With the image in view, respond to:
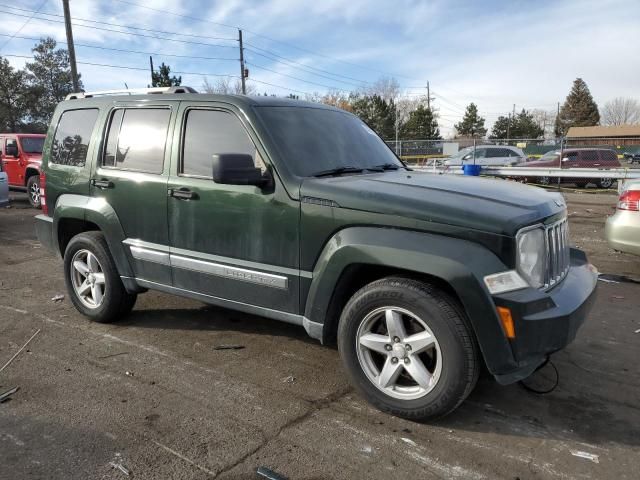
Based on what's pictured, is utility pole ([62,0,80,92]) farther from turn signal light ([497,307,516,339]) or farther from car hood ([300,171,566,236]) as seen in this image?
turn signal light ([497,307,516,339])

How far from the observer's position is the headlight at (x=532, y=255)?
9.41ft

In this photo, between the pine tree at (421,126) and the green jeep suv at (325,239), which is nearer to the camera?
the green jeep suv at (325,239)

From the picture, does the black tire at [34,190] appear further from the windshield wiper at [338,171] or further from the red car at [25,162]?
the windshield wiper at [338,171]

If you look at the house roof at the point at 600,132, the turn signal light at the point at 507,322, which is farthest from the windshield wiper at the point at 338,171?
the house roof at the point at 600,132

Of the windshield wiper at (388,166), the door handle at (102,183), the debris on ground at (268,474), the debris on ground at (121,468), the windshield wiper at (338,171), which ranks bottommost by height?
the debris on ground at (268,474)

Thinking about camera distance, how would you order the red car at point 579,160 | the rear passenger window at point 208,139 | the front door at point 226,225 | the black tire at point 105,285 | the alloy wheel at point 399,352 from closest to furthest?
the alloy wheel at point 399,352, the front door at point 226,225, the rear passenger window at point 208,139, the black tire at point 105,285, the red car at point 579,160

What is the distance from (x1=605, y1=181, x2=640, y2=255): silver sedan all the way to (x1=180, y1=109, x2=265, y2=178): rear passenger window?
4676mm

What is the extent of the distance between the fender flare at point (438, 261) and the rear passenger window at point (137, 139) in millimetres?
1840

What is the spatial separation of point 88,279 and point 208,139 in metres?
1.94

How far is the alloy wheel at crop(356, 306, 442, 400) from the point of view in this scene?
304 cm

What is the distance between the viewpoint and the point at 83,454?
2.78 metres

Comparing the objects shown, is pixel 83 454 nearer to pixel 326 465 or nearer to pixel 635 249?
pixel 326 465

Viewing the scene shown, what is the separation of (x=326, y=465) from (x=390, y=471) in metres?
0.33

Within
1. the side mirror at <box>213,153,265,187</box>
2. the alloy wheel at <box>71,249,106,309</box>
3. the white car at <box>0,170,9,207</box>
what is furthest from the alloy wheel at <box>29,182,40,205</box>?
the side mirror at <box>213,153,265,187</box>
